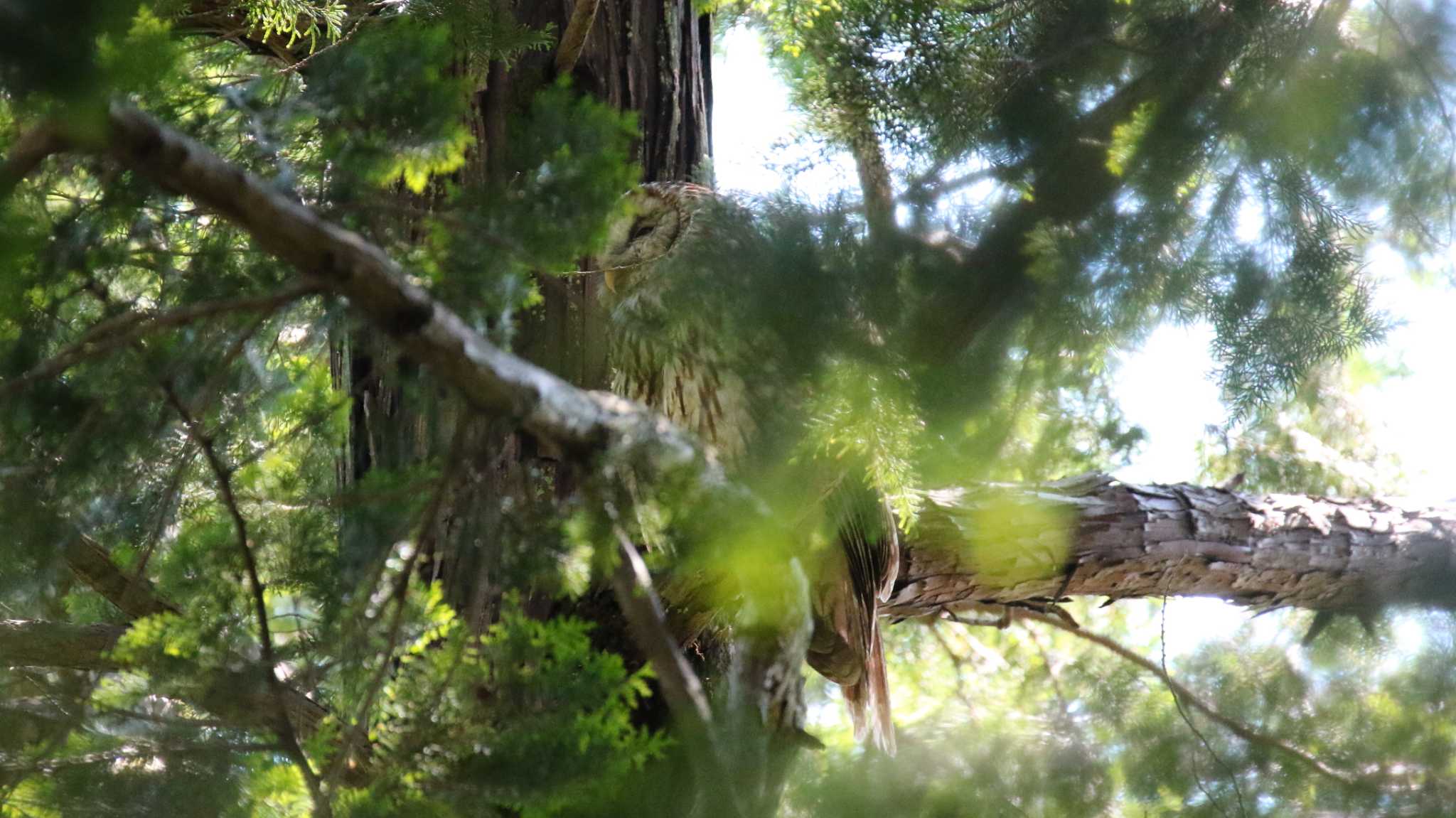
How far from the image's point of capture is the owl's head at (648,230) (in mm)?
2570

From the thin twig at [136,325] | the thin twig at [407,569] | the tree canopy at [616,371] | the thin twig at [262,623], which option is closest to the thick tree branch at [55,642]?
the tree canopy at [616,371]

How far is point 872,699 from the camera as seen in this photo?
2635 mm

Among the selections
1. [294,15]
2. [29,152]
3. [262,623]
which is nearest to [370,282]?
[29,152]

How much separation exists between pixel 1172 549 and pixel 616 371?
1626mm

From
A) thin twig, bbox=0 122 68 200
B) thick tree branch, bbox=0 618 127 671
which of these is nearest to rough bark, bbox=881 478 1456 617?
thick tree branch, bbox=0 618 127 671

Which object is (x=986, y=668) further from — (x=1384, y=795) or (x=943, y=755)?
(x=943, y=755)

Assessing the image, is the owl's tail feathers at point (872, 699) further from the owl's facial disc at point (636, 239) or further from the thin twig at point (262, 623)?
the thin twig at point (262, 623)

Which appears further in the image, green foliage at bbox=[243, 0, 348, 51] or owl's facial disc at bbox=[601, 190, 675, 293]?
owl's facial disc at bbox=[601, 190, 675, 293]

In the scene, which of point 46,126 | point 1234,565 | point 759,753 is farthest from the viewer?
point 1234,565

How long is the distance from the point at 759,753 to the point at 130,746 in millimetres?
1042

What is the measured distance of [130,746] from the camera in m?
1.67

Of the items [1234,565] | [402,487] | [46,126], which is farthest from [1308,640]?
[46,126]

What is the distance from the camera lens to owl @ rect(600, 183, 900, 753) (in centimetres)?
240

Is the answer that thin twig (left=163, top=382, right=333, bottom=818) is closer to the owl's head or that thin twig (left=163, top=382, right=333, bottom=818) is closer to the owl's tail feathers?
the owl's head
